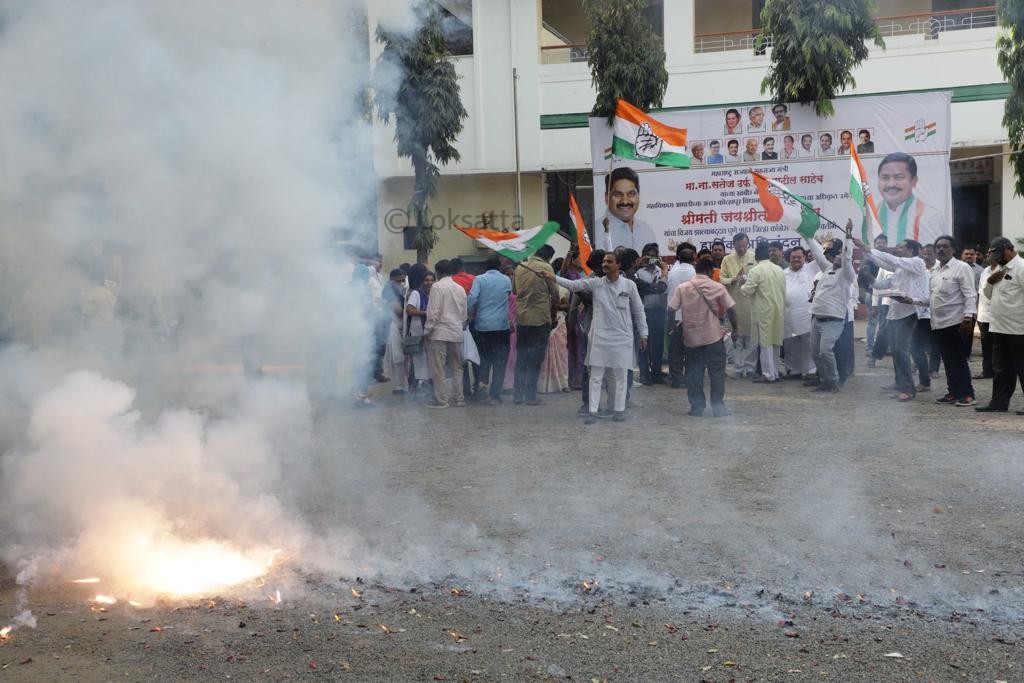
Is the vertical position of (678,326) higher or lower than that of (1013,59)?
lower

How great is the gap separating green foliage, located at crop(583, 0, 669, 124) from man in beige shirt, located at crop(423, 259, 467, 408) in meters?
6.57

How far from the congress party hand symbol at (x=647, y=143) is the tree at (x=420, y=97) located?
9.69 ft

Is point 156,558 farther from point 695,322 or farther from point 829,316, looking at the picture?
point 829,316

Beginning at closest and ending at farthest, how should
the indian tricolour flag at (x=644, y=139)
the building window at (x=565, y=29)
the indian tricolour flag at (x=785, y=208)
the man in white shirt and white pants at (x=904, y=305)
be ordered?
the indian tricolour flag at (x=785, y=208) → the man in white shirt and white pants at (x=904, y=305) → the indian tricolour flag at (x=644, y=139) → the building window at (x=565, y=29)

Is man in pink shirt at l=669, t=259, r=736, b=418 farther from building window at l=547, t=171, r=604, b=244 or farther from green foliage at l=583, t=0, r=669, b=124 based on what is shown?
building window at l=547, t=171, r=604, b=244

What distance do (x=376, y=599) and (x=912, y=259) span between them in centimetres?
809

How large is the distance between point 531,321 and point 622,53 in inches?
287

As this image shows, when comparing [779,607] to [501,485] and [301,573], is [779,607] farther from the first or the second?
[501,485]

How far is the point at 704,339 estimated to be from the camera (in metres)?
10.1

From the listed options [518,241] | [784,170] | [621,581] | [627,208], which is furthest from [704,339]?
[621,581]

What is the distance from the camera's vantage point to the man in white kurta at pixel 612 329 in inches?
380

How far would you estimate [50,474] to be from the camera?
544cm

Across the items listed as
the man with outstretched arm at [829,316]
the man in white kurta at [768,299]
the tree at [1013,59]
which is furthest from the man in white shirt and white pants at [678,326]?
the tree at [1013,59]

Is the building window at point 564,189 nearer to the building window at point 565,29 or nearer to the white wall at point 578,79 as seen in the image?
the white wall at point 578,79
